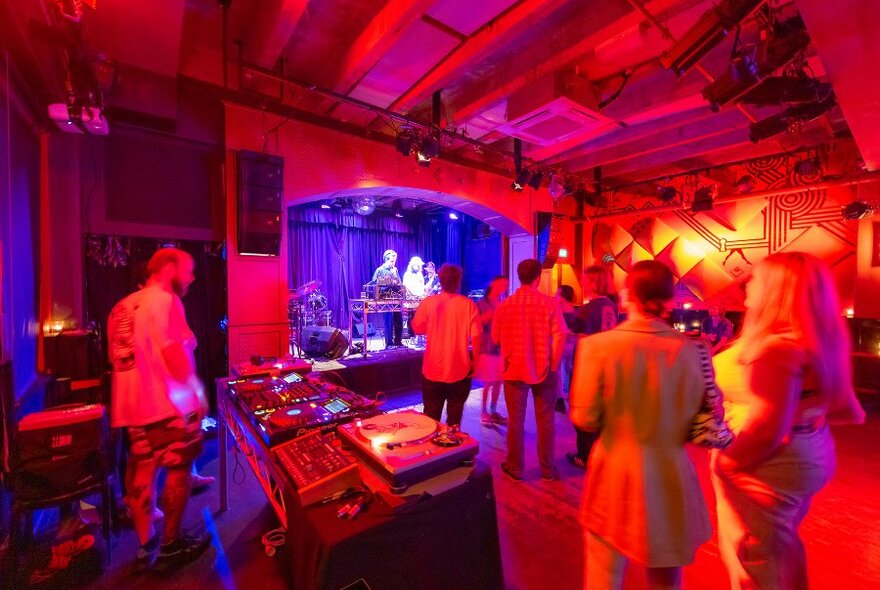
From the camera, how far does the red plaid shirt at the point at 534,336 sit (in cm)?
299

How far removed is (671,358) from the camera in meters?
1.30

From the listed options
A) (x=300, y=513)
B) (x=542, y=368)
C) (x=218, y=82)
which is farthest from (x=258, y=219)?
(x=300, y=513)

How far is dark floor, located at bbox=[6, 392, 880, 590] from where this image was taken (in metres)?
2.06

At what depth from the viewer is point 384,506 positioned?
3.94ft

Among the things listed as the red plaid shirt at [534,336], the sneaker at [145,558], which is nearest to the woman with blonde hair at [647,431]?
the red plaid shirt at [534,336]

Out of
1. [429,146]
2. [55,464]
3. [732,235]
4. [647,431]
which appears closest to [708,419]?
[647,431]

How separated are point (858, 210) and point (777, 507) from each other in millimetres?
6193

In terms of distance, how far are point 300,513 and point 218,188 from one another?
12.6 feet

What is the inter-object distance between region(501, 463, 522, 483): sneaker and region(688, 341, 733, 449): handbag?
6.57 ft

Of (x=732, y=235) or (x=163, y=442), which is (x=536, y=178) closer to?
(x=732, y=235)

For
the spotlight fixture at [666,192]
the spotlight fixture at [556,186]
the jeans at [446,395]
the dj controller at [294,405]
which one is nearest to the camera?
the dj controller at [294,405]

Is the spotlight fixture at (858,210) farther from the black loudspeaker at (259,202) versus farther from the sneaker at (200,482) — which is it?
the sneaker at (200,482)

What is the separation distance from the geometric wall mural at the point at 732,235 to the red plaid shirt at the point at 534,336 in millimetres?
4004

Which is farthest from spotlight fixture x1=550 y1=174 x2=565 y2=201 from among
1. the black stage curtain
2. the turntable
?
the turntable
